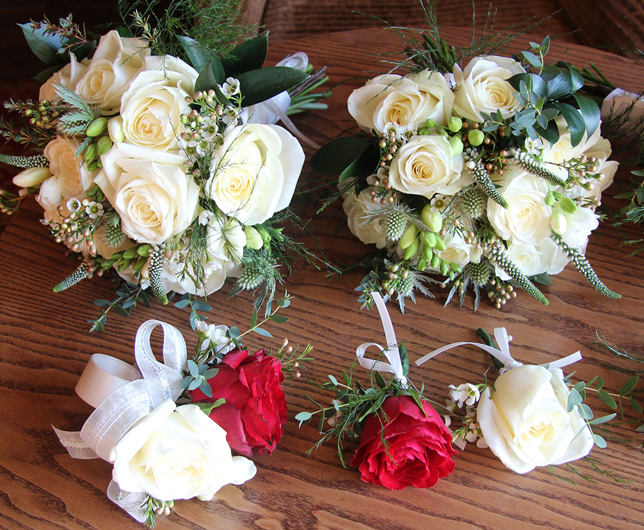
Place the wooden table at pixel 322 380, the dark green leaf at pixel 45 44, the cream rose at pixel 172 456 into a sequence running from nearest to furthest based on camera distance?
the cream rose at pixel 172 456 < the wooden table at pixel 322 380 < the dark green leaf at pixel 45 44


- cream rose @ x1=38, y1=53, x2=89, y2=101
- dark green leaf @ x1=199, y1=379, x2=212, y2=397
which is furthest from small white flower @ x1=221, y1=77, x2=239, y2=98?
dark green leaf @ x1=199, y1=379, x2=212, y2=397

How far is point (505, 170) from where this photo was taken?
0.81m

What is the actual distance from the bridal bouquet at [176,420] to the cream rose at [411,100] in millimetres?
441

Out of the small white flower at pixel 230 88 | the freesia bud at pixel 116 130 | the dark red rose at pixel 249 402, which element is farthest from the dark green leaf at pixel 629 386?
the freesia bud at pixel 116 130

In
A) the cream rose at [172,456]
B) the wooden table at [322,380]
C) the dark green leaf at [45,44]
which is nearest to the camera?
the cream rose at [172,456]

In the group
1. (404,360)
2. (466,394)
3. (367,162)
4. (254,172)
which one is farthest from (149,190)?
(466,394)

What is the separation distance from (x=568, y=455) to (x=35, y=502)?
832 millimetres

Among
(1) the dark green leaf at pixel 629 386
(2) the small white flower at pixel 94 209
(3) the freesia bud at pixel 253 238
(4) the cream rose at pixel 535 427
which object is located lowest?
(1) the dark green leaf at pixel 629 386

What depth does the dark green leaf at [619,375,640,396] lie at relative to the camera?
2.70ft

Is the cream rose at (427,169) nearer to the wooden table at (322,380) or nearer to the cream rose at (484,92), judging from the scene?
the cream rose at (484,92)

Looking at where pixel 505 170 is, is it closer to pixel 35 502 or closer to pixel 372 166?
pixel 372 166

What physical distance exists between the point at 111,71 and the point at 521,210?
713 millimetres

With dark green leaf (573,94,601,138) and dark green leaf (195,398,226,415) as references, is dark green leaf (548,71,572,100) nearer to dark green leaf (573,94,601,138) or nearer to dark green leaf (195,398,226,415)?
dark green leaf (573,94,601,138)

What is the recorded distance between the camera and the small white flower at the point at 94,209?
80cm
